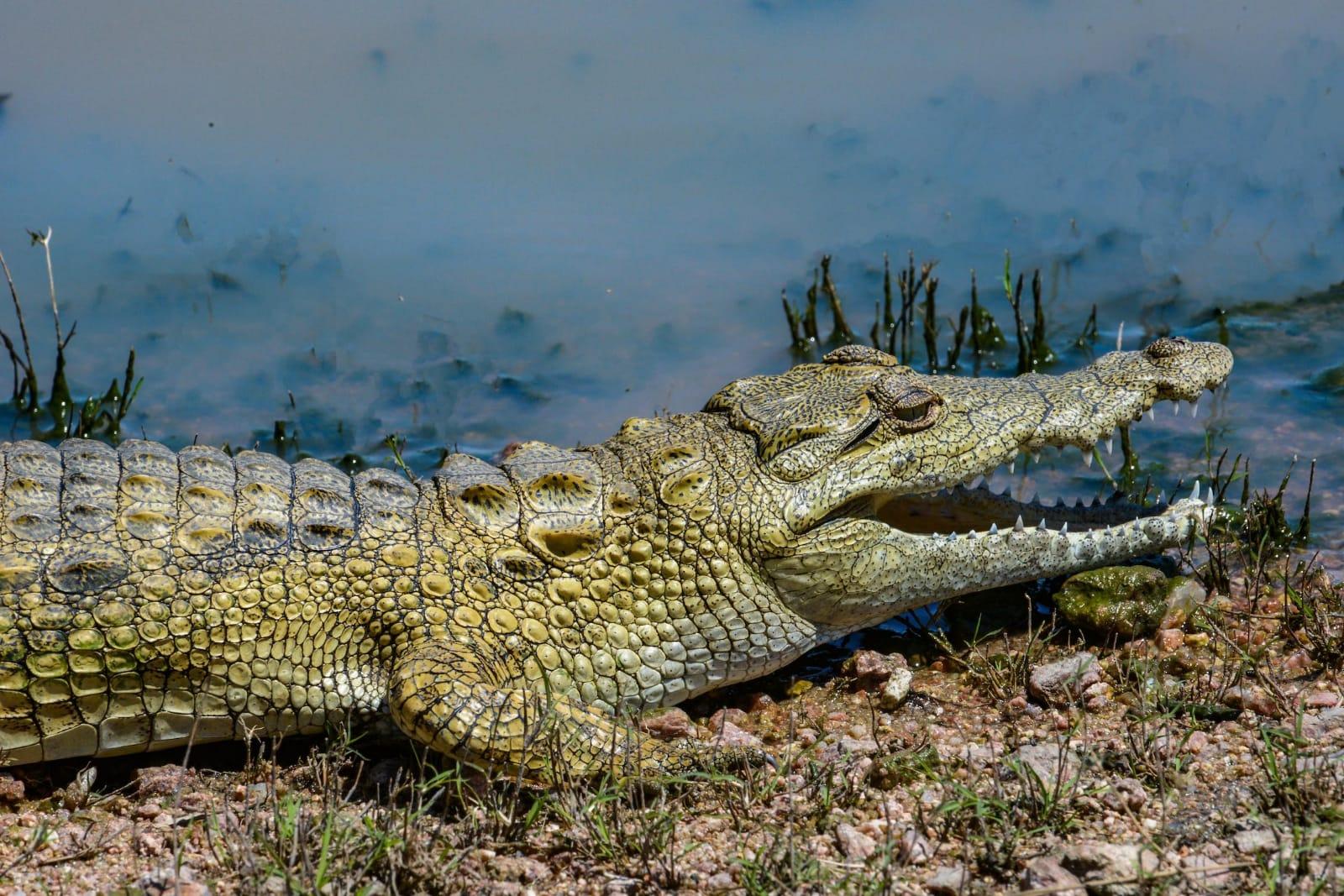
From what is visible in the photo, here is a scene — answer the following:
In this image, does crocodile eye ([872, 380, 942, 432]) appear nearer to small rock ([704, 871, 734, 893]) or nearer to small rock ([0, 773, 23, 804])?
small rock ([704, 871, 734, 893])

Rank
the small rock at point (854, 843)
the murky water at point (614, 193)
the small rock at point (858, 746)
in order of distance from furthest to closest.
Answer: the murky water at point (614, 193) < the small rock at point (858, 746) < the small rock at point (854, 843)

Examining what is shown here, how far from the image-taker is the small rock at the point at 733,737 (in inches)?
163

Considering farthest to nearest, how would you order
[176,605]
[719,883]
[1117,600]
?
[1117,600]
[176,605]
[719,883]

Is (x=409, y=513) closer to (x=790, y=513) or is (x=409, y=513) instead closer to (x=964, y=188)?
(x=790, y=513)

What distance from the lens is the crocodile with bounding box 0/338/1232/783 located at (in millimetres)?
4039

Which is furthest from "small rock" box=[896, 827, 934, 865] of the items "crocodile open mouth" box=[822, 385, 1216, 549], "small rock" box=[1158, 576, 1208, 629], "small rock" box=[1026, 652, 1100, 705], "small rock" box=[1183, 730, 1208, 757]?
"small rock" box=[1158, 576, 1208, 629]

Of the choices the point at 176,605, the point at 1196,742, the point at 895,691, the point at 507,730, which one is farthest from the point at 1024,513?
the point at 176,605

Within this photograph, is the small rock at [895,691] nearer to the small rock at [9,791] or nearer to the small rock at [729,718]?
Result: the small rock at [729,718]

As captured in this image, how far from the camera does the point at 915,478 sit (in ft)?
15.4

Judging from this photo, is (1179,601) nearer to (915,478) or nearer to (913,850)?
(915,478)

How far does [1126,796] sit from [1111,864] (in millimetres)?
410

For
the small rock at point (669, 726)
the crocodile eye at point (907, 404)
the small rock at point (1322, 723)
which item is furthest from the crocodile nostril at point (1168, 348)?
the small rock at point (669, 726)

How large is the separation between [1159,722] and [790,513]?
130cm

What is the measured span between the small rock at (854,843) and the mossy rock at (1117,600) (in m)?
1.62
